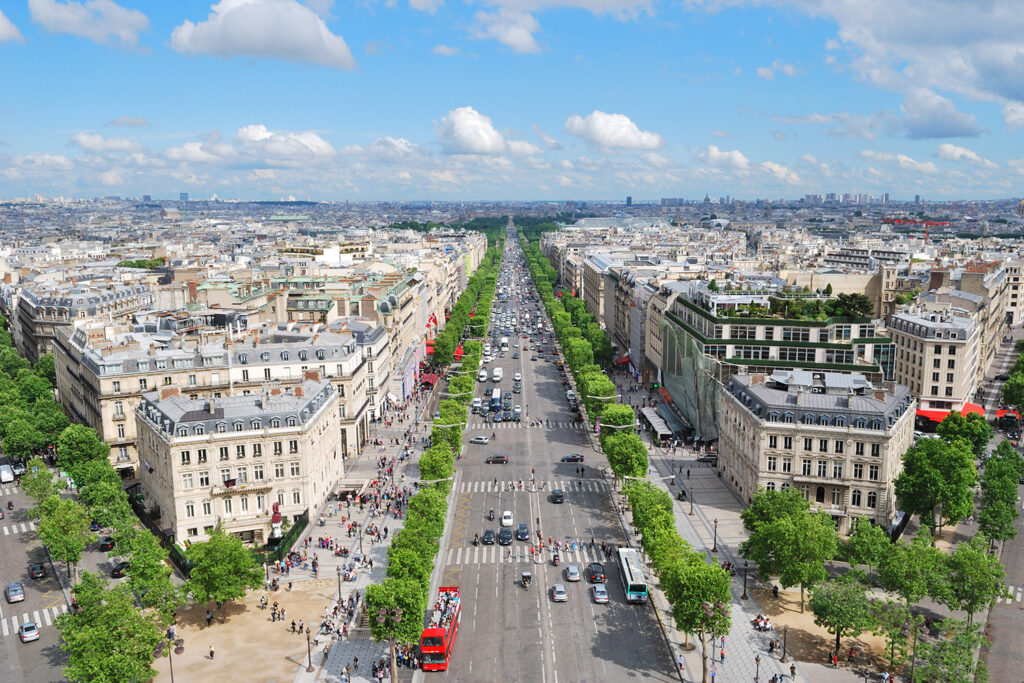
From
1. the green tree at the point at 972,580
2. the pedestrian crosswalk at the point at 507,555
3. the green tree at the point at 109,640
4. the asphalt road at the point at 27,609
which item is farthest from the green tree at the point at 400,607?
the green tree at the point at 972,580

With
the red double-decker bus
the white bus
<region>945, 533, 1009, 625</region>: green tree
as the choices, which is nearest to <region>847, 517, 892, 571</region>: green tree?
<region>945, 533, 1009, 625</region>: green tree

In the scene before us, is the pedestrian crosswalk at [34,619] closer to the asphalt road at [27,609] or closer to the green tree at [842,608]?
the asphalt road at [27,609]

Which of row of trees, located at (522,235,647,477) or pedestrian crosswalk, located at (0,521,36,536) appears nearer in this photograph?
pedestrian crosswalk, located at (0,521,36,536)

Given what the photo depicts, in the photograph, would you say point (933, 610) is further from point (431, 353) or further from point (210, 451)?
point (431, 353)

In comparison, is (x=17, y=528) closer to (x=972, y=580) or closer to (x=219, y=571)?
(x=219, y=571)

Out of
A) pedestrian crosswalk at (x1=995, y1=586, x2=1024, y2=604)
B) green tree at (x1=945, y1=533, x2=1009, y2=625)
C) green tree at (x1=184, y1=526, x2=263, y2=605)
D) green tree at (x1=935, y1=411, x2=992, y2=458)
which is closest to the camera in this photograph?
green tree at (x1=945, y1=533, x2=1009, y2=625)

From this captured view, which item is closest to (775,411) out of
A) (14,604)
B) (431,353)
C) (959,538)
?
(959,538)

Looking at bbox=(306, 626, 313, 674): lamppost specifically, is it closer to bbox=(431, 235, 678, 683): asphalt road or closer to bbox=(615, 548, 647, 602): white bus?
bbox=(431, 235, 678, 683): asphalt road
